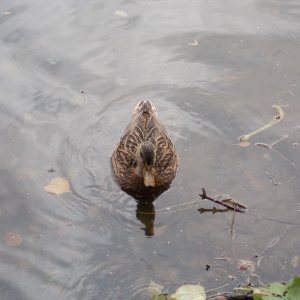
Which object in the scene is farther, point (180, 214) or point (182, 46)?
point (182, 46)

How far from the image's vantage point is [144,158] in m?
6.46

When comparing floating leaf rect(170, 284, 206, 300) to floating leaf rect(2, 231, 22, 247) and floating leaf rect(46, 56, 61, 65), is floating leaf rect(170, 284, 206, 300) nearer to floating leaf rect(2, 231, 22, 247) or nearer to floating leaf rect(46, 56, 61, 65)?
floating leaf rect(2, 231, 22, 247)

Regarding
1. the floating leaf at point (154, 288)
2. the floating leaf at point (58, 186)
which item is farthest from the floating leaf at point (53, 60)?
the floating leaf at point (154, 288)

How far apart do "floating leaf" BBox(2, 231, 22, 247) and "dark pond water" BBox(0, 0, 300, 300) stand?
0.01 m

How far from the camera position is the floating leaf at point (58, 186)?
657cm

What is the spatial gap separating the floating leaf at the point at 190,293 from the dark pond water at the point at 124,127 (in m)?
0.14

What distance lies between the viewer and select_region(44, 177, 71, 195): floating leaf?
21.5 ft

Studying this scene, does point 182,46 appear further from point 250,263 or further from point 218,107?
point 250,263

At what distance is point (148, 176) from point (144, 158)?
230 millimetres

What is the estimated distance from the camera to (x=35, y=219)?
6.22m

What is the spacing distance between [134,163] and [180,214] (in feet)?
3.32

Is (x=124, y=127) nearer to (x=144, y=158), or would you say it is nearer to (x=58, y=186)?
(x=144, y=158)

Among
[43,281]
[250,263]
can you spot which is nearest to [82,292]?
[43,281]

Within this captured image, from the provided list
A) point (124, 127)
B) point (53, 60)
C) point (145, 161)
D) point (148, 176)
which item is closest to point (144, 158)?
point (145, 161)
